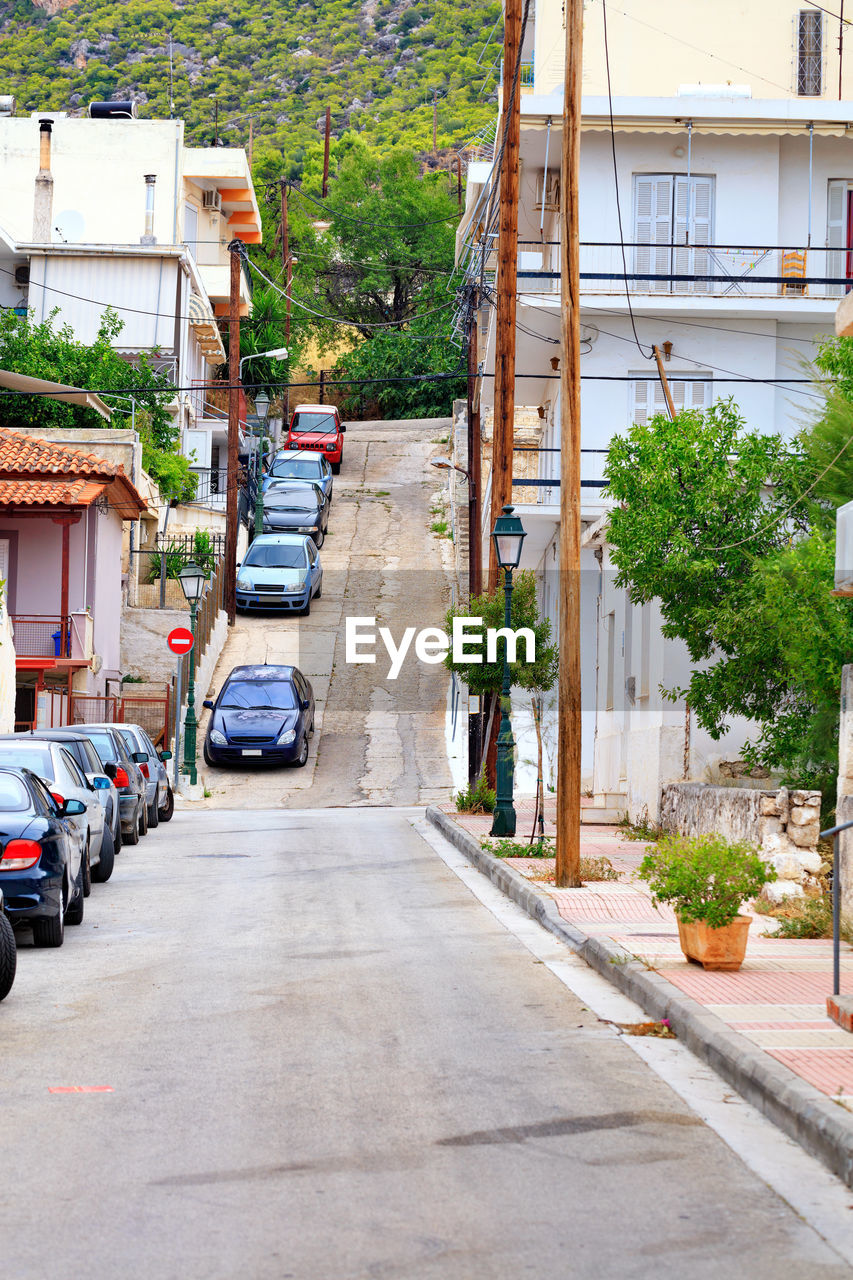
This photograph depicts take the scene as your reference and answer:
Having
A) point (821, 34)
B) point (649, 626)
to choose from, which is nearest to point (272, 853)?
point (649, 626)

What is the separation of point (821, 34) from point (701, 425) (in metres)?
21.8

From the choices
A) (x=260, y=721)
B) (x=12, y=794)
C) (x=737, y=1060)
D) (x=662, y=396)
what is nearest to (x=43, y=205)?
(x=260, y=721)

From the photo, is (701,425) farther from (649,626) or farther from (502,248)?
(502,248)

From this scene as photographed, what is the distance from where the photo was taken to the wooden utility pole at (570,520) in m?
15.4

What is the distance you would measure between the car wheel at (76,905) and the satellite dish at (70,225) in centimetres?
4558

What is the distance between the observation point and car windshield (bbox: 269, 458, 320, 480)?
171ft

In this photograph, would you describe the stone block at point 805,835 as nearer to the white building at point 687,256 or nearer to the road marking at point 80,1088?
the road marking at point 80,1088

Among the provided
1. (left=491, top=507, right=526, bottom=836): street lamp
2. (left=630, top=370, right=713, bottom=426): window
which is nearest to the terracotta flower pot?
(left=491, top=507, right=526, bottom=836): street lamp

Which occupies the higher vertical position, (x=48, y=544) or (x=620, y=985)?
(x=48, y=544)

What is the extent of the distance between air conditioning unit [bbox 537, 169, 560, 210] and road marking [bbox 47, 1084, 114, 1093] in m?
29.1

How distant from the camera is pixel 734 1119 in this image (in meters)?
7.03

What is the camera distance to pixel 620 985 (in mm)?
10422

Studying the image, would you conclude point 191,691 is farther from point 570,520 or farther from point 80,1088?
point 80,1088

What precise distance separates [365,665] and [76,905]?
26.0 meters
